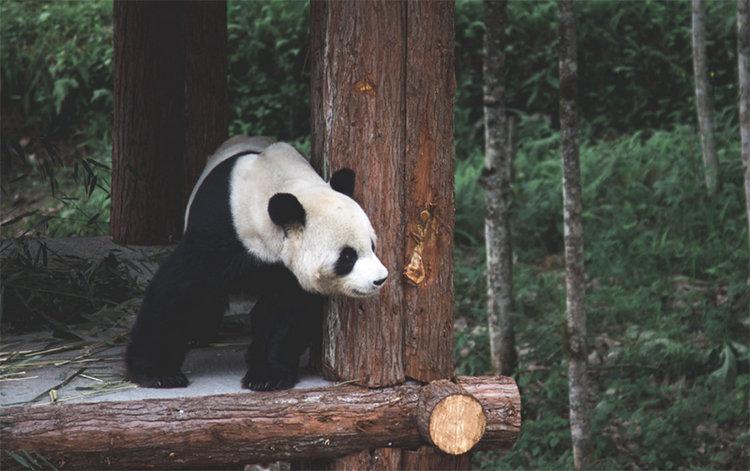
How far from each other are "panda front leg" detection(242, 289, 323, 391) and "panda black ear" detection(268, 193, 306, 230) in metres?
0.53

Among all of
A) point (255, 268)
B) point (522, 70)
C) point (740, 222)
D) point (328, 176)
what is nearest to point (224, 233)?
point (255, 268)

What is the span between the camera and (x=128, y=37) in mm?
5855

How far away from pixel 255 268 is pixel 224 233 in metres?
0.20

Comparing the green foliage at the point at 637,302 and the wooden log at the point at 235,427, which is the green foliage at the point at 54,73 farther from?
the wooden log at the point at 235,427

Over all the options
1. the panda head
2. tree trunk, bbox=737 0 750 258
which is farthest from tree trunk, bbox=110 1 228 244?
tree trunk, bbox=737 0 750 258

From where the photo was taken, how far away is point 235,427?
2.90 m

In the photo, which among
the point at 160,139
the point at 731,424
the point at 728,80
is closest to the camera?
the point at 731,424

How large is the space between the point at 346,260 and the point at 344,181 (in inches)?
15.3

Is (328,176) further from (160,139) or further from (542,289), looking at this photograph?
(542,289)

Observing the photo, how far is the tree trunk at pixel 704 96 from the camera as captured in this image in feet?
24.0

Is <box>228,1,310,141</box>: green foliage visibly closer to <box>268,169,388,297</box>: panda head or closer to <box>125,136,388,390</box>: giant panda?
<box>125,136,388,390</box>: giant panda

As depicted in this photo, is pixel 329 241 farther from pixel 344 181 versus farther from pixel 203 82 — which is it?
pixel 203 82

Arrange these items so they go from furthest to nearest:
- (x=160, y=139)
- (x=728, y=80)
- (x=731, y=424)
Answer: (x=728, y=80), (x=160, y=139), (x=731, y=424)

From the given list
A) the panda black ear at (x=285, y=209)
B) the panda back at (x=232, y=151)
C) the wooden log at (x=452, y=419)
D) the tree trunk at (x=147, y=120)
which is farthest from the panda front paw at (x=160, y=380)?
the tree trunk at (x=147, y=120)
